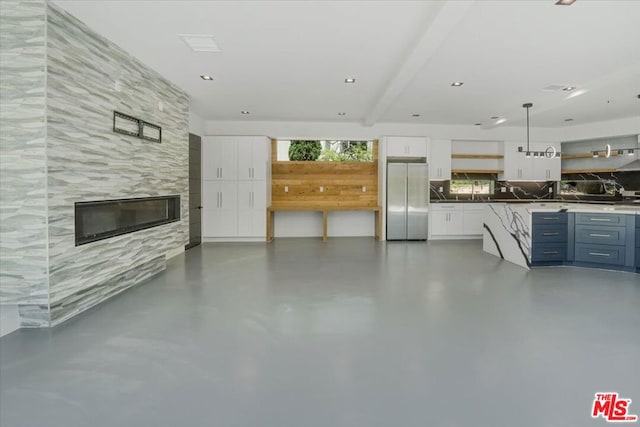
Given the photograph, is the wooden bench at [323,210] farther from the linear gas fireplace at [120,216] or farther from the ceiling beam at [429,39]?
the ceiling beam at [429,39]

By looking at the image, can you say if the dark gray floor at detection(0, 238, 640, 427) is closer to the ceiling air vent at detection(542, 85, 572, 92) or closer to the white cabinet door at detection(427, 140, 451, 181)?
the ceiling air vent at detection(542, 85, 572, 92)

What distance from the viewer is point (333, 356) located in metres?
2.45

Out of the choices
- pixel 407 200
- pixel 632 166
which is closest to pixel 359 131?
pixel 407 200

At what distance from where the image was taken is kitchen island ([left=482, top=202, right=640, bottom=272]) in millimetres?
4941

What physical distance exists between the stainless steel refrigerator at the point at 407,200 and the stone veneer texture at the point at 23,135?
21.0 feet

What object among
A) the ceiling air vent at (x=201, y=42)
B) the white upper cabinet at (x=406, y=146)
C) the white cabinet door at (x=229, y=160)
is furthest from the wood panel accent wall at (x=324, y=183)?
the ceiling air vent at (x=201, y=42)

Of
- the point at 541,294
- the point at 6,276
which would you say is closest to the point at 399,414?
the point at 541,294

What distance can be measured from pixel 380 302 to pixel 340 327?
810 mm

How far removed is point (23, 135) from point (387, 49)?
360 cm

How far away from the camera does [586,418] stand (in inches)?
70.6

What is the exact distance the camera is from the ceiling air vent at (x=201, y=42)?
3.63 meters

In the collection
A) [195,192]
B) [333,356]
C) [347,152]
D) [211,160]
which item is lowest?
[333,356]

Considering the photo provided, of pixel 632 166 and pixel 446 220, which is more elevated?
pixel 632 166

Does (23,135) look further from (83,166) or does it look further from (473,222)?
(473,222)
